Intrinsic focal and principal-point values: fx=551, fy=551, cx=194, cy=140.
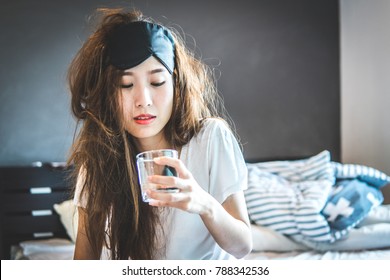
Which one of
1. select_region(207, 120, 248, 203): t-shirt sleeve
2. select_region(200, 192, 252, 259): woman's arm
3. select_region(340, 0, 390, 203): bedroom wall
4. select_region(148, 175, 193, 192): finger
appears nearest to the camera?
select_region(148, 175, 193, 192): finger

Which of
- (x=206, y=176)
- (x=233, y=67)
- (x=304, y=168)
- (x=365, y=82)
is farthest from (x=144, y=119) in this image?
(x=304, y=168)

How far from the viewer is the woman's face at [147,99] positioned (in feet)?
3.44

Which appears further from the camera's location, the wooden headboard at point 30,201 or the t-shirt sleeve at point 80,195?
the wooden headboard at point 30,201

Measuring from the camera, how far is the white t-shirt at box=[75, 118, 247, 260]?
1035 millimetres

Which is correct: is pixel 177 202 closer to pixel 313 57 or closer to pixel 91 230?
pixel 91 230

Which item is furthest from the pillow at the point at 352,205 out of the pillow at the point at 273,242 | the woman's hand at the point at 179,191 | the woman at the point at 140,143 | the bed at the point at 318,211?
the woman's hand at the point at 179,191

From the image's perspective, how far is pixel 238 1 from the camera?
154cm

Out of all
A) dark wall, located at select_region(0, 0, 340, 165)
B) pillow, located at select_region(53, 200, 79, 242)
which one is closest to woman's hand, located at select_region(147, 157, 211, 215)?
dark wall, located at select_region(0, 0, 340, 165)

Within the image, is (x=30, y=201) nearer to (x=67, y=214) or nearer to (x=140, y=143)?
(x=67, y=214)

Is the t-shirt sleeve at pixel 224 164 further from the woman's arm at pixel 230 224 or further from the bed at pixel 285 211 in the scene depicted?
the bed at pixel 285 211

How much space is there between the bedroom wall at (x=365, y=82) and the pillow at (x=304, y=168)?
0.12 metres

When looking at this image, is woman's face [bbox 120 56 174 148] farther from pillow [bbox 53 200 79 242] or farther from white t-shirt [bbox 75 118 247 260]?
pillow [bbox 53 200 79 242]

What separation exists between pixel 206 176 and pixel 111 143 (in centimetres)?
20

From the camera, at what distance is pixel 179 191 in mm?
844
